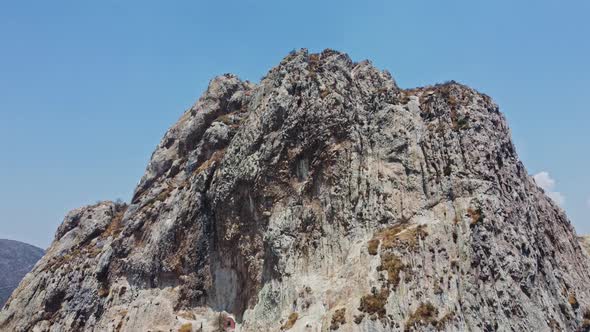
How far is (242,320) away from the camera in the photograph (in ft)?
150

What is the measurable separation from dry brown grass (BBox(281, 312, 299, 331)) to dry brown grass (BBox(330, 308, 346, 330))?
16.2 ft

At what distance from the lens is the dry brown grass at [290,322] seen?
37719 millimetres

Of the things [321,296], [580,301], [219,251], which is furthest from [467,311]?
[219,251]

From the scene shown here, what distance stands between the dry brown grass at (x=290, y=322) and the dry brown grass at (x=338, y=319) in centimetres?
493

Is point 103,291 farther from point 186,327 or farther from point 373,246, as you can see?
point 373,246

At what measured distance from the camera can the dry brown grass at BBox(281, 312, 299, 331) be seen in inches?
1485

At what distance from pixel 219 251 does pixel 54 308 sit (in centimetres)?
2720

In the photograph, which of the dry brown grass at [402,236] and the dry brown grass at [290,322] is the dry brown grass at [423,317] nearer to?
the dry brown grass at [402,236]

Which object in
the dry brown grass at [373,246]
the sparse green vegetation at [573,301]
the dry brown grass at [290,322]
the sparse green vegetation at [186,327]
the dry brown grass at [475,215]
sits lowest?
the sparse green vegetation at [186,327]

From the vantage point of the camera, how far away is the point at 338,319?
3394cm

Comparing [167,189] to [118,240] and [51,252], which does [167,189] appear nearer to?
[118,240]

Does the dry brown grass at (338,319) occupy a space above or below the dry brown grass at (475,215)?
below

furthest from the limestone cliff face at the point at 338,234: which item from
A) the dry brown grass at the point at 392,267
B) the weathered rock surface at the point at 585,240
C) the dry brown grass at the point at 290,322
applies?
the weathered rock surface at the point at 585,240

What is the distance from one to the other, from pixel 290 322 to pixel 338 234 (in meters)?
9.43
